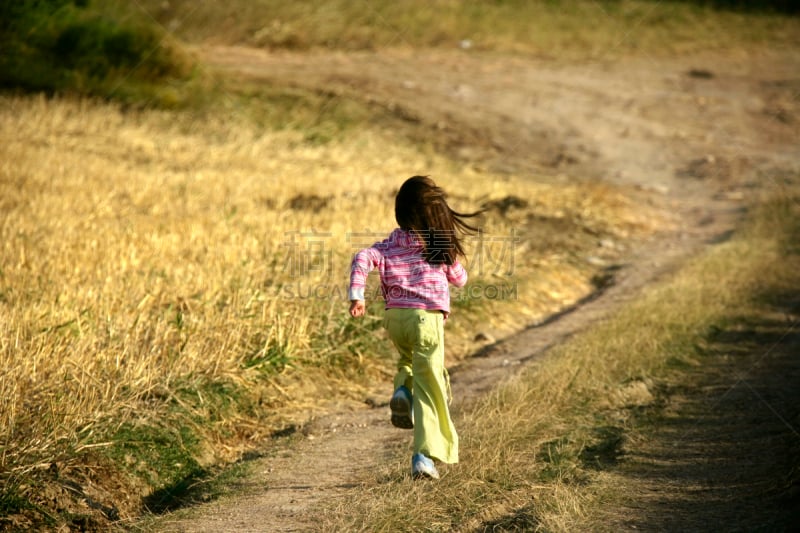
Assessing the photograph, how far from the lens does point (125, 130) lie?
52.4ft

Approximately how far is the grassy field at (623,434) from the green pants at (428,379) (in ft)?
0.71

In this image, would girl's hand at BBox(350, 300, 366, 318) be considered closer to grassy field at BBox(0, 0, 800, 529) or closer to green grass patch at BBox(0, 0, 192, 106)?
grassy field at BBox(0, 0, 800, 529)

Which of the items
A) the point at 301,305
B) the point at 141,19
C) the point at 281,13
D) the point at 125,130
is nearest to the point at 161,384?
the point at 301,305

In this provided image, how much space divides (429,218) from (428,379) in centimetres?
84

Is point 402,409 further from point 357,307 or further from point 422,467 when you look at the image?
point 357,307

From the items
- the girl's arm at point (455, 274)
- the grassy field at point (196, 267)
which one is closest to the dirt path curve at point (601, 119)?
the grassy field at point (196, 267)

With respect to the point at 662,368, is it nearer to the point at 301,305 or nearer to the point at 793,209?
the point at 301,305

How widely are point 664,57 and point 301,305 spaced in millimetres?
19200

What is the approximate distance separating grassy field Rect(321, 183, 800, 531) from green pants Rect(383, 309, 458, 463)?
22 cm

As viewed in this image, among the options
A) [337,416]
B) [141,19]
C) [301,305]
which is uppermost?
[141,19]

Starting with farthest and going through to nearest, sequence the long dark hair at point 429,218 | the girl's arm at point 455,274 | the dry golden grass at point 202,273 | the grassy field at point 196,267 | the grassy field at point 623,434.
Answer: the dry golden grass at point 202,273 < the grassy field at point 196,267 < the girl's arm at point 455,274 < the long dark hair at point 429,218 < the grassy field at point 623,434

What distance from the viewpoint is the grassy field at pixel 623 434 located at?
4.73m

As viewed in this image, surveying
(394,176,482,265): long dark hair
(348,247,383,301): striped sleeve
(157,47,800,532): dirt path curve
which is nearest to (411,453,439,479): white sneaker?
(348,247,383,301): striped sleeve

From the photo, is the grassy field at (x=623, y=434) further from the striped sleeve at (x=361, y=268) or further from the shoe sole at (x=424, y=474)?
the striped sleeve at (x=361, y=268)
